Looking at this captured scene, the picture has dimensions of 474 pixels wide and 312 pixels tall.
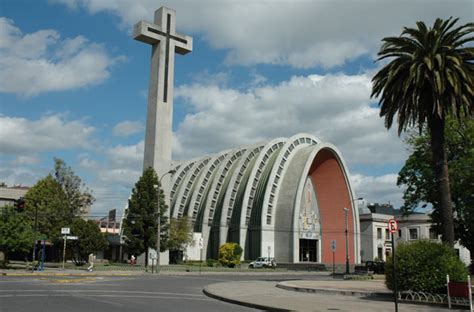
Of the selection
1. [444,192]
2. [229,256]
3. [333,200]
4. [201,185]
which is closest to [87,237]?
[229,256]

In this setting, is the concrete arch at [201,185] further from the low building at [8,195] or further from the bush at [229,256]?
the low building at [8,195]

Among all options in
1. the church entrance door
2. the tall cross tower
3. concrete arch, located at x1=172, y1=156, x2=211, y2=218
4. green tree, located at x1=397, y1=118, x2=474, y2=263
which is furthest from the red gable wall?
green tree, located at x1=397, y1=118, x2=474, y2=263

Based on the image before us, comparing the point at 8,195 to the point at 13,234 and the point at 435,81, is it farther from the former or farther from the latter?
the point at 435,81

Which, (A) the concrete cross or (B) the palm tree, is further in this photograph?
(A) the concrete cross

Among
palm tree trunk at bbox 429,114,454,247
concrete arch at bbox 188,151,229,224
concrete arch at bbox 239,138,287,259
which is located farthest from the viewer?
concrete arch at bbox 188,151,229,224

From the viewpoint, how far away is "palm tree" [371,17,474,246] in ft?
82.0

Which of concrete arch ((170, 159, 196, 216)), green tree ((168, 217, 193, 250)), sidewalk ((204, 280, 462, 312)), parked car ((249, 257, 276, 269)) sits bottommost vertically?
parked car ((249, 257, 276, 269))

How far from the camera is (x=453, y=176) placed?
1533 inches

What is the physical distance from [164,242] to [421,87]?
1503 inches

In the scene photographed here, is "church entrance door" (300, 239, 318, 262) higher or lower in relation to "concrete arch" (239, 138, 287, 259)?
lower

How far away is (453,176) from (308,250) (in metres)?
51.6

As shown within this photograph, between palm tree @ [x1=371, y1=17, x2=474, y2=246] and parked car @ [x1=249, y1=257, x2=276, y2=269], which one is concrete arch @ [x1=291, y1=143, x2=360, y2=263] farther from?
palm tree @ [x1=371, y1=17, x2=474, y2=246]

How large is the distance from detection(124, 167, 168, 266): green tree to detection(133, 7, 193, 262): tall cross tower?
18.2 feet

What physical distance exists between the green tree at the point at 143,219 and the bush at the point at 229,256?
16.1 metres
